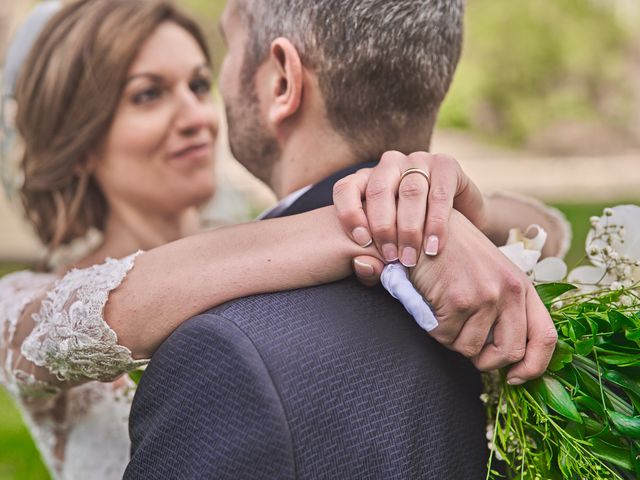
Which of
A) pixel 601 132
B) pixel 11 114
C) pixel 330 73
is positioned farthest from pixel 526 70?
pixel 330 73

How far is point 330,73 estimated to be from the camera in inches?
72.1

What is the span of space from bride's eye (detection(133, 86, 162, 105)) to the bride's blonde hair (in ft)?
0.25

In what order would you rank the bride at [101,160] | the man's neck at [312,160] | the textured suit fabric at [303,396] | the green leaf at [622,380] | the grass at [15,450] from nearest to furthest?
the textured suit fabric at [303,396], the green leaf at [622,380], the man's neck at [312,160], the bride at [101,160], the grass at [15,450]

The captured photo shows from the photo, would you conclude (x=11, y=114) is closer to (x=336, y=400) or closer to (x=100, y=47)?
(x=100, y=47)

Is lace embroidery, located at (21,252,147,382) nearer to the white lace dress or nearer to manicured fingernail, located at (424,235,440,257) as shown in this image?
the white lace dress

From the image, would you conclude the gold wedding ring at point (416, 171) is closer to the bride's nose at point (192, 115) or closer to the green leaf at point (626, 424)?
the green leaf at point (626, 424)

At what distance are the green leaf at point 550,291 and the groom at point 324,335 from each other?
0.13m

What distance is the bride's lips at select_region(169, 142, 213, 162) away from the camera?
3443 millimetres

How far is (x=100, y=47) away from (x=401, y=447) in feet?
7.81

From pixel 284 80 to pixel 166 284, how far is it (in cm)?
58

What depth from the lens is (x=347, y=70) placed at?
5.97 feet

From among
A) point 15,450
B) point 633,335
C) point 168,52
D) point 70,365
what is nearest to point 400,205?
point 633,335

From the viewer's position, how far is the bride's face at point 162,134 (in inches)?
131

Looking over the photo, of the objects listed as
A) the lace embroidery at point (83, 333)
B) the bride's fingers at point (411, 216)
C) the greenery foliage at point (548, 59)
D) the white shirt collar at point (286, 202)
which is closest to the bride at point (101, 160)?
the lace embroidery at point (83, 333)
